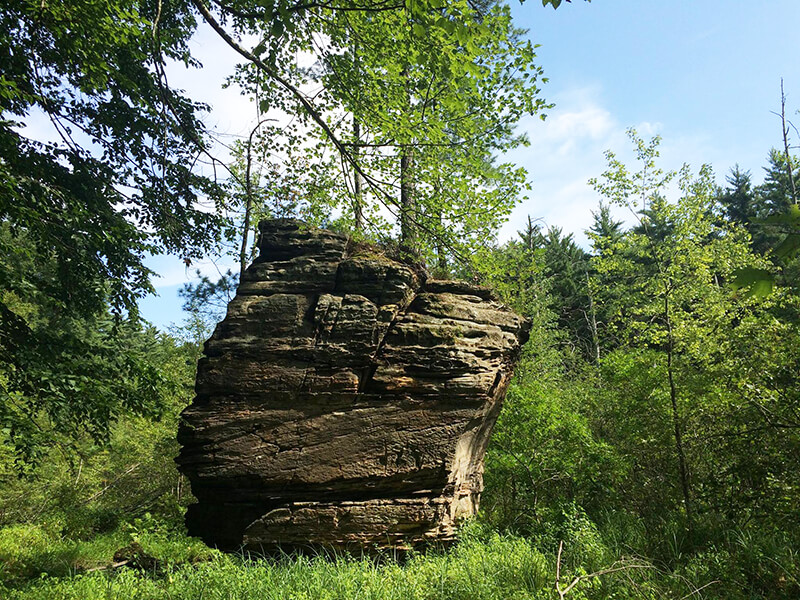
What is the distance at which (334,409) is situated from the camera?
6.95 m

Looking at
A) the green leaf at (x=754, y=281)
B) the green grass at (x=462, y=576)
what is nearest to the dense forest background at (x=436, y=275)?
the green grass at (x=462, y=576)

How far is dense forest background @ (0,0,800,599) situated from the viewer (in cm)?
500

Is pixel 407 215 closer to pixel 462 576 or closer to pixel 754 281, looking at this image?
pixel 754 281

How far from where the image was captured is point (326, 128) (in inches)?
165

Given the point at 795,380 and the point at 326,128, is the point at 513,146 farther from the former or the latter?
the point at 795,380

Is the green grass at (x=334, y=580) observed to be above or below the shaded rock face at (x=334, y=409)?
below

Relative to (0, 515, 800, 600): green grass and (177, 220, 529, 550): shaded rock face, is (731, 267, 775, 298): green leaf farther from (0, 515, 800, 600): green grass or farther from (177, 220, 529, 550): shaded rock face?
(177, 220, 529, 550): shaded rock face

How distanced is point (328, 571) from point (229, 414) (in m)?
2.57

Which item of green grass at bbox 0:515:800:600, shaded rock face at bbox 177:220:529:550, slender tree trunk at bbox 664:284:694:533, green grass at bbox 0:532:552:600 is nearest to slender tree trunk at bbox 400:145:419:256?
shaded rock face at bbox 177:220:529:550

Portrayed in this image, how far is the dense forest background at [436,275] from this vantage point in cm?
500

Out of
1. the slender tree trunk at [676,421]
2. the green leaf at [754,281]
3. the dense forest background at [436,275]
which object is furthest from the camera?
the slender tree trunk at [676,421]

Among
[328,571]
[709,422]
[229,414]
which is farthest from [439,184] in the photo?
[709,422]

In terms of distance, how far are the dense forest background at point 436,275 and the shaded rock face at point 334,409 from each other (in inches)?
21.3

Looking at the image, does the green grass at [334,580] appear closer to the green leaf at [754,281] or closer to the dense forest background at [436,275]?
the dense forest background at [436,275]
